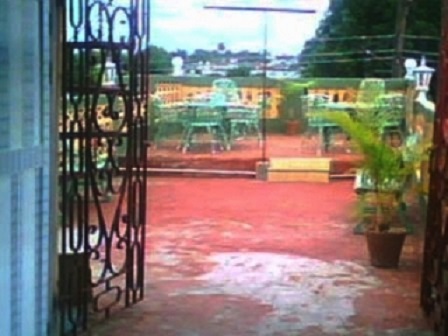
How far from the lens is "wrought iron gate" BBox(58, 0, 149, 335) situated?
4004mm

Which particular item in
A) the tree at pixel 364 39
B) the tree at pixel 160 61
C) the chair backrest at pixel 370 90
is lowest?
the chair backrest at pixel 370 90

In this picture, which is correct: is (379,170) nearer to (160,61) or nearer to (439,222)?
(439,222)

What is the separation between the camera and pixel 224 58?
10.4 m

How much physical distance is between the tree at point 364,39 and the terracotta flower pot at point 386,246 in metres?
4.93

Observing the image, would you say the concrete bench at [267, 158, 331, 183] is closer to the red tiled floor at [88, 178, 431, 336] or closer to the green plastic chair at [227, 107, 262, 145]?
the green plastic chair at [227, 107, 262, 145]

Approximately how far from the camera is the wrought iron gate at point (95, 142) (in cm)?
400

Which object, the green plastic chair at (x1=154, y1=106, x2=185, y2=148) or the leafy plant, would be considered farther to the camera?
the green plastic chair at (x1=154, y1=106, x2=185, y2=148)

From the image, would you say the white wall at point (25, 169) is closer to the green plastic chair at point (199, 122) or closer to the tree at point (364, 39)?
the green plastic chair at point (199, 122)

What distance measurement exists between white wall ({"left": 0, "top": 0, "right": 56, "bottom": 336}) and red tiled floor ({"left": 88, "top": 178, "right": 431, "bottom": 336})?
2.41 ft

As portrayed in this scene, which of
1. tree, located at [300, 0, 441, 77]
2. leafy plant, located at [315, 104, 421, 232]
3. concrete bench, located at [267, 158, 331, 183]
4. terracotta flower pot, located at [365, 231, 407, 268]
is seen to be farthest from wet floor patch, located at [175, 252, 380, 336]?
tree, located at [300, 0, 441, 77]

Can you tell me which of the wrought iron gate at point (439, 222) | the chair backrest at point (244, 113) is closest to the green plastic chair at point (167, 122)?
the chair backrest at point (244, 113)

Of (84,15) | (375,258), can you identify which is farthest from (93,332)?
(375,258)

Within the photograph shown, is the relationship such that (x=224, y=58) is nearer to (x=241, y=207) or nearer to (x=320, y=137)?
(x=320, y=137)

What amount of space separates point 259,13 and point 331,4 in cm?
152
